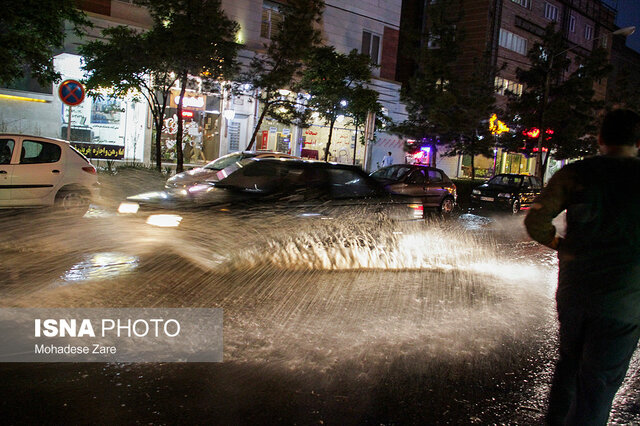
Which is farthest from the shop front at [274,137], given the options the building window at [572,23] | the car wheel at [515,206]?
the building window at [572,23]

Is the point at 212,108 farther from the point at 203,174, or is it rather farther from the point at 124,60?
the point at 203,174

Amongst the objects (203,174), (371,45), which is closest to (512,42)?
(371,45)

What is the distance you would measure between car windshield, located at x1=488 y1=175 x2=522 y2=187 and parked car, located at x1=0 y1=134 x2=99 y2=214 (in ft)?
49.8

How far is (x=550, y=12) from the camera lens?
41406 millimetres

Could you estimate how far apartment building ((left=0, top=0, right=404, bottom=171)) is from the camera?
59.1ft

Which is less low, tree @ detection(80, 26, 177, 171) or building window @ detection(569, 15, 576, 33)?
building window @ detection(569, 15, 576, 33)

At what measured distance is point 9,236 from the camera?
7992 mm

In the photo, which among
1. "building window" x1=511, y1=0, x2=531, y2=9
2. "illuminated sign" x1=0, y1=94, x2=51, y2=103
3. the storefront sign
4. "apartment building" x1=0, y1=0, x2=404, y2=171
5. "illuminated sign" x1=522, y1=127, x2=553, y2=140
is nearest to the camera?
"illuminated sign" x1=0, y1=94, x2=51, y2=103

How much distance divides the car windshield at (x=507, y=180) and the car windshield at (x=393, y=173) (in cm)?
645

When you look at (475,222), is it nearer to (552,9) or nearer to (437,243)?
(437,243)

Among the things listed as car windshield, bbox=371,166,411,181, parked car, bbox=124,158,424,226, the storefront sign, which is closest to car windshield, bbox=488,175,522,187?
A: car windshield, bbox=371,166,411,181

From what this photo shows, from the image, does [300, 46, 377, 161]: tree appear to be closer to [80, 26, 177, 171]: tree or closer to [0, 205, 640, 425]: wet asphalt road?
[80, 26, 177, 171]: tree

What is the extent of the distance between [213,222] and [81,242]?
2495 mm

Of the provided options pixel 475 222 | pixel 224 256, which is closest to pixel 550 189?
pixel 224 256
